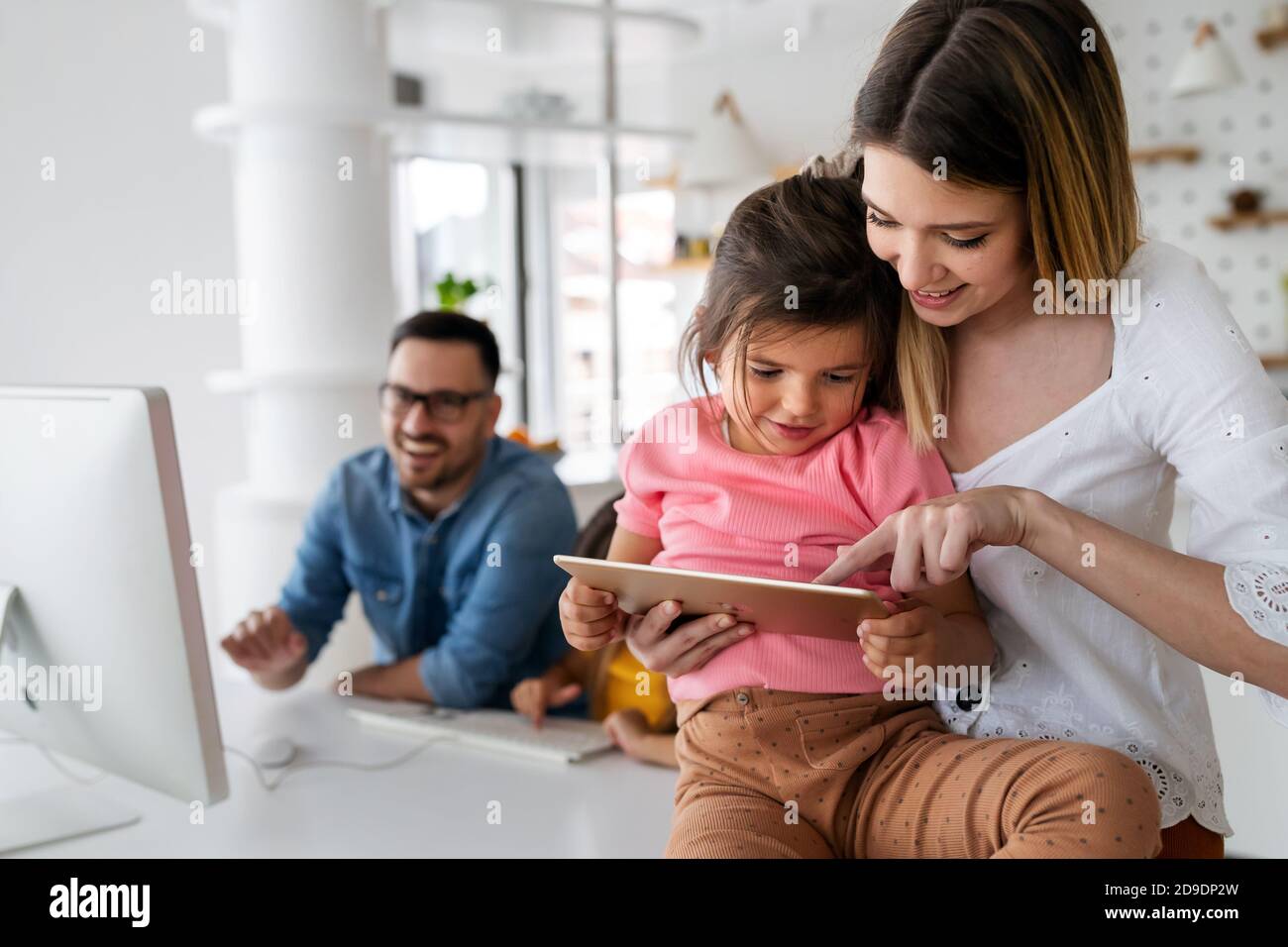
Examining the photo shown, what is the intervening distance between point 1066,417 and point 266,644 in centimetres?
135

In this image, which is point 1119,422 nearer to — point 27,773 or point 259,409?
point 27,773

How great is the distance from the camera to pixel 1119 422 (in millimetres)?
1146

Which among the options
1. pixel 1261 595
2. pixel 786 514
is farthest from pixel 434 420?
pixel 1261 595

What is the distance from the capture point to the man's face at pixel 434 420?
226cm

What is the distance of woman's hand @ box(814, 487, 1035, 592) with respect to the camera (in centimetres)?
103

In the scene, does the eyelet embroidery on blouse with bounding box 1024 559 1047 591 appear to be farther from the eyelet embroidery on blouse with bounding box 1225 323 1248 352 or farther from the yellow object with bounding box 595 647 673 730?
the yellow object with bounding box 595 647 673 730

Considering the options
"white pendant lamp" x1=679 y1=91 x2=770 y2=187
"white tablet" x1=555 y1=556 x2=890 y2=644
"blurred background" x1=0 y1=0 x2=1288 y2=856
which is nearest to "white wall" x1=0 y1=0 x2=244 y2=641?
"blurred background" x1=0 y1=0 x2=1288 y2=856

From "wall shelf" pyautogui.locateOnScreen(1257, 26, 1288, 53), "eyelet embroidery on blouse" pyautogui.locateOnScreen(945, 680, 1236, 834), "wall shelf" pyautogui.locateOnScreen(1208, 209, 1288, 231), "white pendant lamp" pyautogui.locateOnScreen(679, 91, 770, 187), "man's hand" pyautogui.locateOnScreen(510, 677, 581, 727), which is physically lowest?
"man's hand" pyautogui.locateOnScreen(510, 677, 581, 727)

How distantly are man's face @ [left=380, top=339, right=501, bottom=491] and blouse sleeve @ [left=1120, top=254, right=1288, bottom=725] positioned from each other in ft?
4.58

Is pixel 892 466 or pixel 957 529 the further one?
pixel 892 466

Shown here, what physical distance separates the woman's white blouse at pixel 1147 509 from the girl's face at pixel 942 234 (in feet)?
0.46

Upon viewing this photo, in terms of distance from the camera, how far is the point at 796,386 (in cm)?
125
